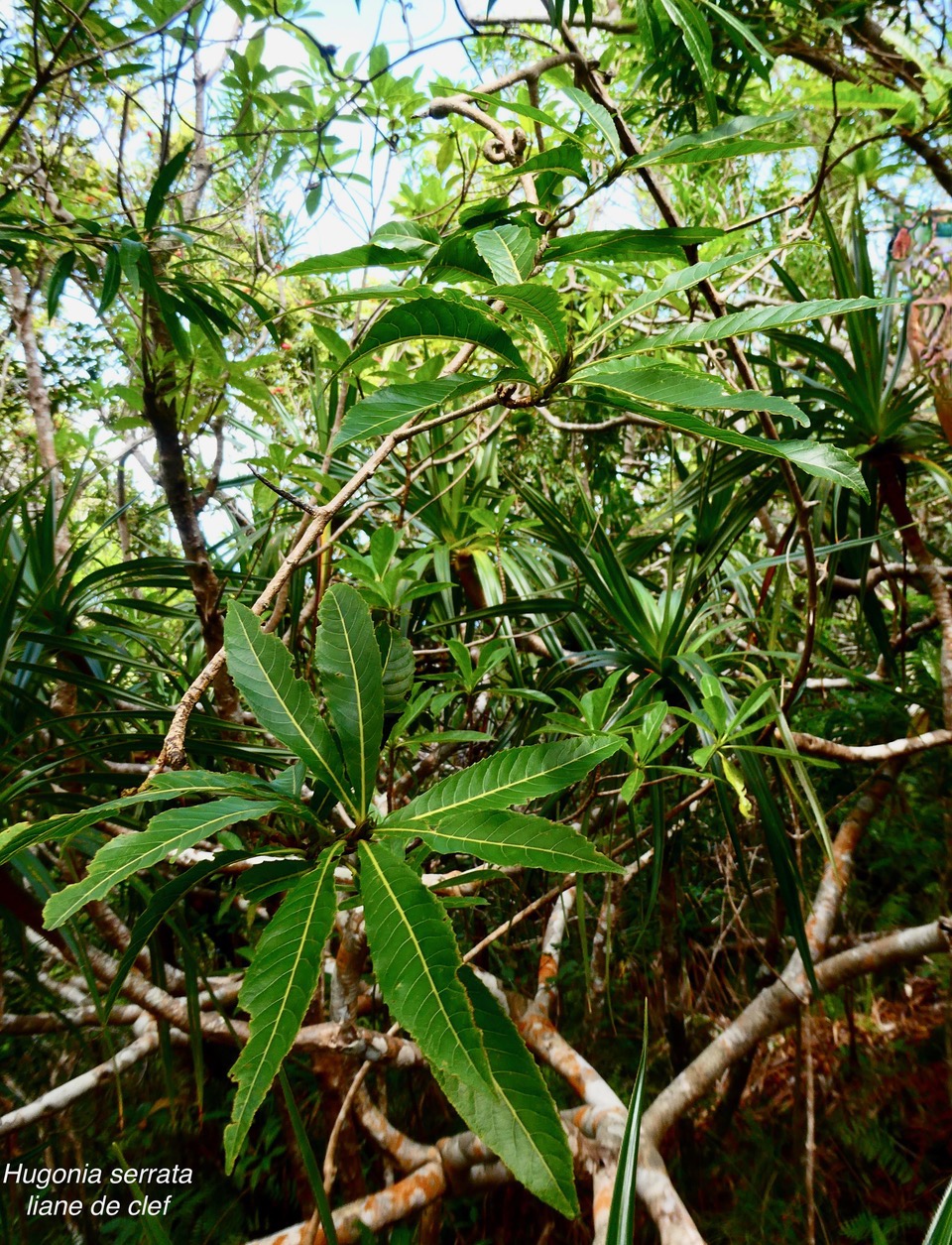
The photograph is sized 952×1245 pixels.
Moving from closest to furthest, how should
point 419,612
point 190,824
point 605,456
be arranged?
point 190,824, point 419,612, point 605,456

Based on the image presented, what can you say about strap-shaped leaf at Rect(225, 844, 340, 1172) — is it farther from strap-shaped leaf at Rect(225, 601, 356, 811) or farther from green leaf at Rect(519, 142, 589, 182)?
green leaf at Rect(519, 142, 589, 182)

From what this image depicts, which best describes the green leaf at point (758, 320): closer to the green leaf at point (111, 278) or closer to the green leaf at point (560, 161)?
the green leaf at point (560, 161)

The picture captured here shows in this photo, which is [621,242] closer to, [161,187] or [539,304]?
[539,304]

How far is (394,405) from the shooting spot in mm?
420

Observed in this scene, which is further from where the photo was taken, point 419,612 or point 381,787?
point 419,612

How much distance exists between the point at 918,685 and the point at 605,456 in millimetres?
1012

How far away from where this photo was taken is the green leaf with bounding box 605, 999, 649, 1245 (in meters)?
0.57

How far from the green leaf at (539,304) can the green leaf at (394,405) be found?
0.17ft

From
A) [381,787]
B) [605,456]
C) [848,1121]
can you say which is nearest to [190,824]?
[381,787]

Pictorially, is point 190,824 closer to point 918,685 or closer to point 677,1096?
point 677,1096

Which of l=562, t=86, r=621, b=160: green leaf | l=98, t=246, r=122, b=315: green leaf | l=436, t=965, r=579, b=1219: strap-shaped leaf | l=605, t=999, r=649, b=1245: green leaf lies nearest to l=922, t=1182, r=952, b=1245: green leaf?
l=605, t=999, r=649, b=1245: green leaf

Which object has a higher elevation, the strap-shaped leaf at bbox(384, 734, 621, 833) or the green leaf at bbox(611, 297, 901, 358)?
the green leaf at bbox(611, 297, 901, 358)

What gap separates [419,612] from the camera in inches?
60.9

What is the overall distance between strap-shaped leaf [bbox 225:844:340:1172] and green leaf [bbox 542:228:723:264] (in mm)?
445
